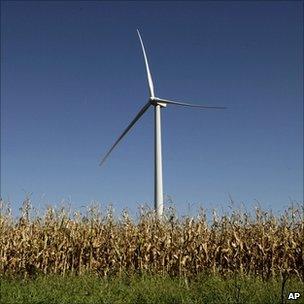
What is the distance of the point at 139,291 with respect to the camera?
15.0 metres

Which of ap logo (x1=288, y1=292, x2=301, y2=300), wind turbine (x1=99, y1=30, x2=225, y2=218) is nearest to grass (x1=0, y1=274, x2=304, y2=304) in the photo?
ap logo (x1=288, y1=292, x2=301, y2=300)

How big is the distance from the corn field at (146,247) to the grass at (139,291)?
2.06m

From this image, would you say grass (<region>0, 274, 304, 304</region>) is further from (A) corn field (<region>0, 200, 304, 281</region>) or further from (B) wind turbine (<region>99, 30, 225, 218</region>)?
(B) wind turbine (<region>99, 30, 225, 218</region>)

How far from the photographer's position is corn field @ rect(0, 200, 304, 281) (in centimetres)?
1977

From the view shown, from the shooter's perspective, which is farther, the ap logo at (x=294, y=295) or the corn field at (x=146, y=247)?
the corn field at (x=146, y=247)

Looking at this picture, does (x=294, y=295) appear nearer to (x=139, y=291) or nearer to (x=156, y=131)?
(x=139, y=291)

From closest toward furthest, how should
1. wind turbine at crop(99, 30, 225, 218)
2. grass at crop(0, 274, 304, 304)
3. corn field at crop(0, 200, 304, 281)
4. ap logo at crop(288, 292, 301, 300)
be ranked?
grass at crop(0, 274, 304, 304), ap logo at crop(288, 292, 301, 300), corn field at crop(0, 200, 304, 281), wind turbine at crop(99, 30, 225, 218)

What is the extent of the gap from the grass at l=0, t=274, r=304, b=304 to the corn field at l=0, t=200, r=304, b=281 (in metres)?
2.06

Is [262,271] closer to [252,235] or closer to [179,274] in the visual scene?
[252,235]

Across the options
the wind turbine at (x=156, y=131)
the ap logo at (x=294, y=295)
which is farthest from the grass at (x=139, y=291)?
the wind turbine at (x=156, y=131)

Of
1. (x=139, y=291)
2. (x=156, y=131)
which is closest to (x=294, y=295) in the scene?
(x=139, y=291)

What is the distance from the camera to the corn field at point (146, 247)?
19.8 metres

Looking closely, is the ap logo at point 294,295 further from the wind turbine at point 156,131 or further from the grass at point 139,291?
the wind turbine at point 156,131

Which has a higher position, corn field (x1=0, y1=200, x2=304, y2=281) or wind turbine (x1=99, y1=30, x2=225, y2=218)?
wind turbine (x1=99, y1=30, x2=225, y2=218)
